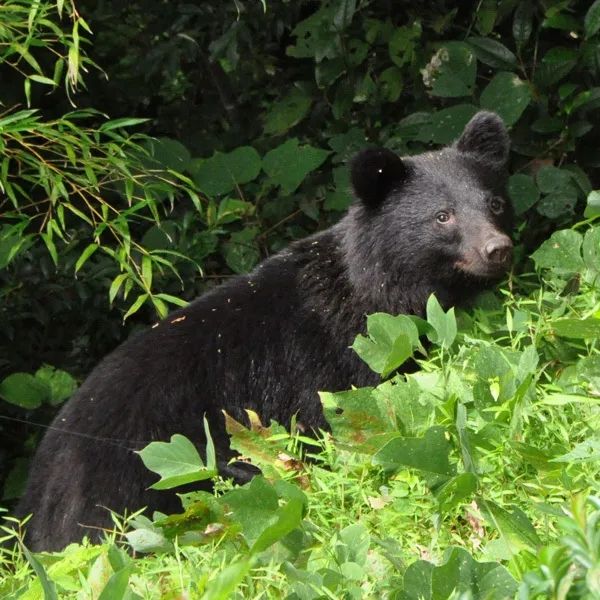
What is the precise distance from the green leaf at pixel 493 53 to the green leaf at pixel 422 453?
402 cm

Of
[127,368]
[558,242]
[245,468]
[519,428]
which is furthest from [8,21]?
[519,428]

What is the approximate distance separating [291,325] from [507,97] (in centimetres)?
208

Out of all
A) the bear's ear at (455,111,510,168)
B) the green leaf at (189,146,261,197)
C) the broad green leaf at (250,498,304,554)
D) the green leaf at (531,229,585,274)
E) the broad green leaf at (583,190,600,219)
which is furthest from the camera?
the green leaf at (189,146,261,197)

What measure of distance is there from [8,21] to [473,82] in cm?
290

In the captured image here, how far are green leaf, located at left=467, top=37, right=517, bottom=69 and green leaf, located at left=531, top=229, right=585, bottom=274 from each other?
2.16m

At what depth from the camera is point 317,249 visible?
5.92 m

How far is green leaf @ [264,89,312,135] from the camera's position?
761cm

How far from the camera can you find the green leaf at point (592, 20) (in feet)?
21.1

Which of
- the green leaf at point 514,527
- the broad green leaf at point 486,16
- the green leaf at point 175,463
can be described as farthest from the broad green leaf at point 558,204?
the green leaf at point 514,527

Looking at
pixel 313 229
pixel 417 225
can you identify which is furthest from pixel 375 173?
pixel 313 229

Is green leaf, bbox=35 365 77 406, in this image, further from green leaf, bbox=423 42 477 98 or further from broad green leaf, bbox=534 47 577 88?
broad green leaf, bbox=534 47 577 88

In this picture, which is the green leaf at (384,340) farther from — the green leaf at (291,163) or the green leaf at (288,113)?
the green leaf at (288,113)

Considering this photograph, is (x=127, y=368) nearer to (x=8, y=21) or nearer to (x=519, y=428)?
(x=8, y=21)

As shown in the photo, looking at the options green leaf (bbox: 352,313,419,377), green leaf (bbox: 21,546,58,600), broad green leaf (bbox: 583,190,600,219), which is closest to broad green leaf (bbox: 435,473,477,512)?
green leaf (bbox: 352,313,419,377)
